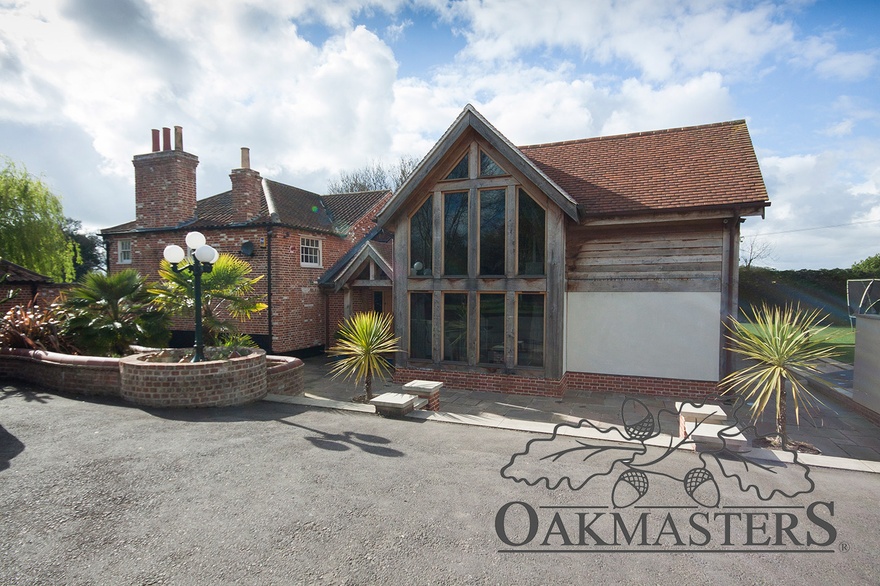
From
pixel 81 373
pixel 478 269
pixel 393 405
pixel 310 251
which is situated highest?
pixel 310 251

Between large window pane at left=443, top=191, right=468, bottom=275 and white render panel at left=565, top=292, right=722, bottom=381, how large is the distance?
282 cm

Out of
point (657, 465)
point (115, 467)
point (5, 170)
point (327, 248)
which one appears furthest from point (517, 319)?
point (5, 170)

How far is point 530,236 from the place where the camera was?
1043 cm

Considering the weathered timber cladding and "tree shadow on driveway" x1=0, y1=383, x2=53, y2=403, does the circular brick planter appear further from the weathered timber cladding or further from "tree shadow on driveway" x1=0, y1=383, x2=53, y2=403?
the weathered timber cladding

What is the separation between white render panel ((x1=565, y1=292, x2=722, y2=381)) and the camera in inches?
388

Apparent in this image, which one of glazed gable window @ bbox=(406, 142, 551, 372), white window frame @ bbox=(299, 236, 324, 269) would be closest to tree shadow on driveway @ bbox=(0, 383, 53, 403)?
glazed gable window @ bbox=(406, 142, 551, 372)

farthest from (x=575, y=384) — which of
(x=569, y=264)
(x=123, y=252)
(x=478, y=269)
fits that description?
(x=123, y=252)

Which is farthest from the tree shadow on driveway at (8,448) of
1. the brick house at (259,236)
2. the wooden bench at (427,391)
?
the brick house at (259,236)

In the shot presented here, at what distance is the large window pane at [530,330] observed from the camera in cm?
1038

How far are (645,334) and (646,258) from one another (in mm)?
1753

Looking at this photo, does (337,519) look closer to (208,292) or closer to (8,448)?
(8,448)

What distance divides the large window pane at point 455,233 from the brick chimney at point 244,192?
805 cm

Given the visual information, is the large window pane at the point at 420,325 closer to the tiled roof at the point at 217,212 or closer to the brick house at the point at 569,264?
the brick house at the point at 569,264

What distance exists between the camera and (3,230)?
1859 centimetres
